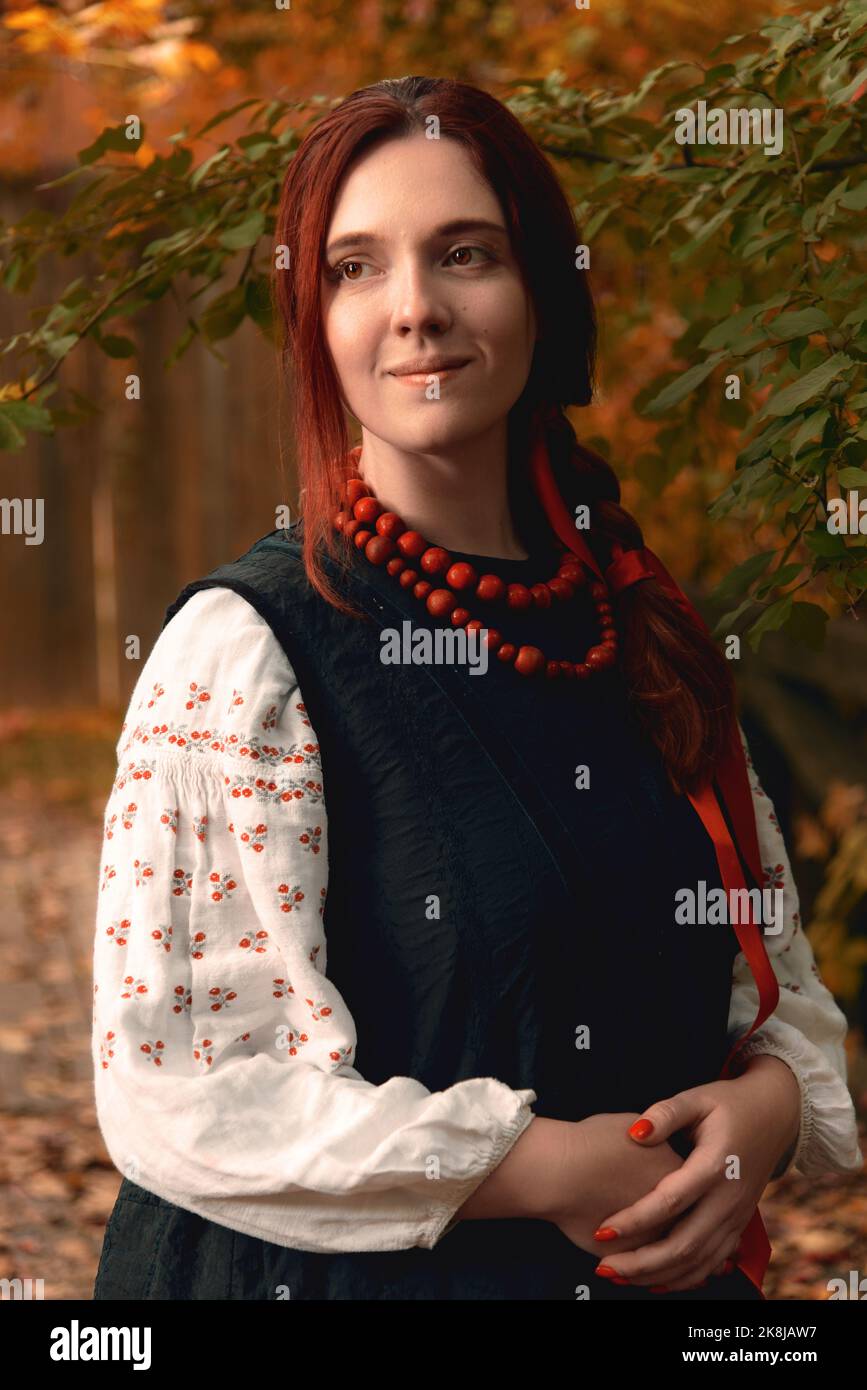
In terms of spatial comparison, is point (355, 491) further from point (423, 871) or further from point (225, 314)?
point (225, 314)

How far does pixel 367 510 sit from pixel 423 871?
368 mm

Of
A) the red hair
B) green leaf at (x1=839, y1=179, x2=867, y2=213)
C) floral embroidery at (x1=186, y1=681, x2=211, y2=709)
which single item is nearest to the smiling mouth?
the red hair

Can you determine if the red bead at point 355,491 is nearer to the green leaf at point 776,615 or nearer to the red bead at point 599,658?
the red bead at point 599,658

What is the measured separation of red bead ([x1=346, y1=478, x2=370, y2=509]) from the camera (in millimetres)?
1527

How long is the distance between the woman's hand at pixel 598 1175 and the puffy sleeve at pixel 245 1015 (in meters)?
0.06

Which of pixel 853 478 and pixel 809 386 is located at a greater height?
pixel 809 386

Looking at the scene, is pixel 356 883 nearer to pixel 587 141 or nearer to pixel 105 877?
pixel 105 877

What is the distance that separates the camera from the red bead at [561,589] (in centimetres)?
157

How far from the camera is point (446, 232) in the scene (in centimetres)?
141

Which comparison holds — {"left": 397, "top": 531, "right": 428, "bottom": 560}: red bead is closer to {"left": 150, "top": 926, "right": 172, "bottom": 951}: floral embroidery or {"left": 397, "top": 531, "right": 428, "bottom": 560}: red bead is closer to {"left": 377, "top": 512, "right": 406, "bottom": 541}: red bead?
{"left": 377, "top": 512, "right": 406, "bottom": 541}: red bead

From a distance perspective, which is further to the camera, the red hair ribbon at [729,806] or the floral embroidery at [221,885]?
the red hair ribbon at [729,806]

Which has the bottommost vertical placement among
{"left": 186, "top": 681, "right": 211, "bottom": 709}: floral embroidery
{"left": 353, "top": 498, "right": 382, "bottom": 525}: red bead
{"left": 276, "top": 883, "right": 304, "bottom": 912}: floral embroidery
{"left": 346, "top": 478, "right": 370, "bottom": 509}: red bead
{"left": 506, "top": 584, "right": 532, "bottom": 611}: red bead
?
{"left": 276, "top": 883, "right": 304, "bottom": 912}: floral embroidery

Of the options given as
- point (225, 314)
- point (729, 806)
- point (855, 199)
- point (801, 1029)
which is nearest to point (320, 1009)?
point (729, 806)

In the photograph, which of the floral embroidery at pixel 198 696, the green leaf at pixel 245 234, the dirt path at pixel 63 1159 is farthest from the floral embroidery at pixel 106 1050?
the dirt path at pixel 63 1159
